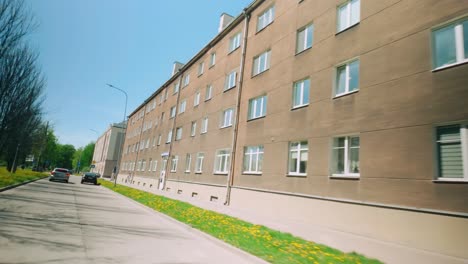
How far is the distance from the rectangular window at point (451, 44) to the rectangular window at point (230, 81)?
41.8ft

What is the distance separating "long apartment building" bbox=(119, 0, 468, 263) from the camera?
751cm

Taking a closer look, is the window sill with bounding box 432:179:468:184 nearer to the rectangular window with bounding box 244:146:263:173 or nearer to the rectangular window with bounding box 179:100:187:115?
the rectangular window with bounding box 244:146:263:173

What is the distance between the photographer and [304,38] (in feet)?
46.1

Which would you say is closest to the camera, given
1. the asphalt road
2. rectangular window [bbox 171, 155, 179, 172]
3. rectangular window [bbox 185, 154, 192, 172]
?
the asphalt road

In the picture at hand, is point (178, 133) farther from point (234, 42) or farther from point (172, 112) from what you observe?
point (234, 42)

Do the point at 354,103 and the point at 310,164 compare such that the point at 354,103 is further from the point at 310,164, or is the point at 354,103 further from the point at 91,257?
the point at 91,257

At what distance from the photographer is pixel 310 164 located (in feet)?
38.1

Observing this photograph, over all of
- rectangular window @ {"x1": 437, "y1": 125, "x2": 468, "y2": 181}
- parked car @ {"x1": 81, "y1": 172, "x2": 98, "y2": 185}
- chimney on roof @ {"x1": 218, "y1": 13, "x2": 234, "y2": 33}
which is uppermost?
chimney on roof @ {"x1": 218, "y1": 13, "x2": 234, "y2": 33}

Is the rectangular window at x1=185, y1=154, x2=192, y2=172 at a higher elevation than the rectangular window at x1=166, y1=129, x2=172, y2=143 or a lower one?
lower

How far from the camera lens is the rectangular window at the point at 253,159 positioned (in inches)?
603

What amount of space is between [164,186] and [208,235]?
20284 mm

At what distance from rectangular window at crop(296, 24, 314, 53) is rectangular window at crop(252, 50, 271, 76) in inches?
101

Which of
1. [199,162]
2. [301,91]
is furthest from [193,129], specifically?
[301,91]

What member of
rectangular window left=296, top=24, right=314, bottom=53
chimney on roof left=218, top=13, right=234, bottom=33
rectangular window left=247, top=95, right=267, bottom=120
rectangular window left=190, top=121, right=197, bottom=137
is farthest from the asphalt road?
chimney on roof left=218, top=13, right=234, bottom=33
